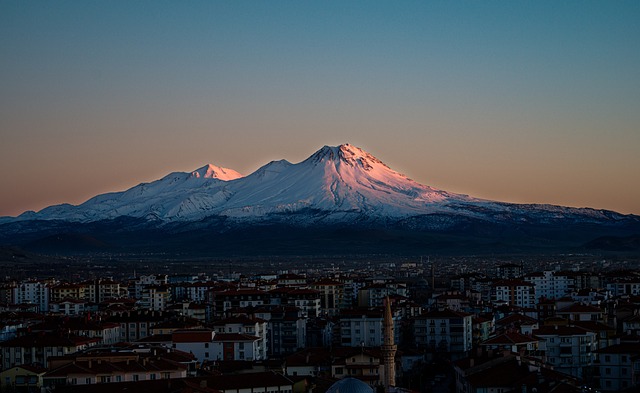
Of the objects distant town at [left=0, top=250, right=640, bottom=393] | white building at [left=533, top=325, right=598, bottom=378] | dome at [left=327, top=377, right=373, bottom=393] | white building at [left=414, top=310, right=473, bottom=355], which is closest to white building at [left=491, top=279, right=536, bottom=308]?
distant town at [left=0, top=250, right=640, bottom=393]

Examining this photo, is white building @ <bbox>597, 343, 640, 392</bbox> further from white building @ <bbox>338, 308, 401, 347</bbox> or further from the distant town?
white building @ <bbox>338, 308, 401, 347</bbox>

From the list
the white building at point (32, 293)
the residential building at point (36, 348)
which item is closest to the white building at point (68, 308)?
the white building at point (32, 293)

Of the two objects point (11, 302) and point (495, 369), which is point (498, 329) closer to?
point (495, 369)

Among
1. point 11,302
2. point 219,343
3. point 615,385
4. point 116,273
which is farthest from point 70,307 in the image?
point 116,273

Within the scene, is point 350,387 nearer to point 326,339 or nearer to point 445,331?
point 445,331

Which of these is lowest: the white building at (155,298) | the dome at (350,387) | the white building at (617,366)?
the white building at (617,366)

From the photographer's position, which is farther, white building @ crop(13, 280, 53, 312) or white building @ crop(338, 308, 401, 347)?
white building @ crop(13, 280, 53, 312)

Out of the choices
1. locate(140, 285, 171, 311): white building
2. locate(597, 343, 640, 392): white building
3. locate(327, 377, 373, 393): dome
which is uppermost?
locate(140, 285, 171, 311): white building

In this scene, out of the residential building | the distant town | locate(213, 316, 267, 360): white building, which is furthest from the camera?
locate(213, 316, 267, 360): white building

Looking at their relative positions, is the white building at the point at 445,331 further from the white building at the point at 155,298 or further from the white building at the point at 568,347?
the white building at the point at 155,298
